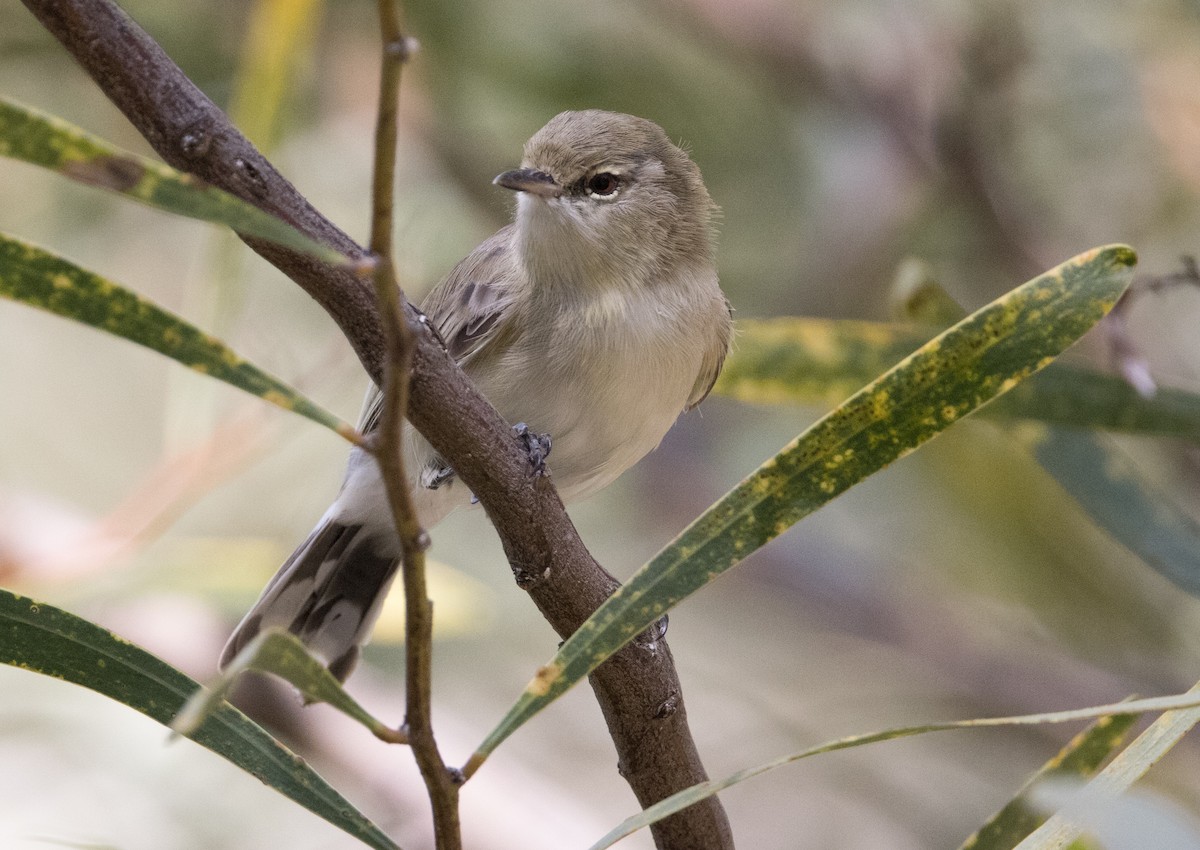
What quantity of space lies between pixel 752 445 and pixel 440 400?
3.10 meters

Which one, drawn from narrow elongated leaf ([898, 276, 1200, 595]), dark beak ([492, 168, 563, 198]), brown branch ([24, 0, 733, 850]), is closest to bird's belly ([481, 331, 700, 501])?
dark beak ([492, 168, 563, 198])

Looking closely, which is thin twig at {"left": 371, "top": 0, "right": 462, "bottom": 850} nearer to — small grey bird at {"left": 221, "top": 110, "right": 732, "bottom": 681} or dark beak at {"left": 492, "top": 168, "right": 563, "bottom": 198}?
small grey bird at {"left": 221, "top": 110, "right": 732, "bottom": 681}

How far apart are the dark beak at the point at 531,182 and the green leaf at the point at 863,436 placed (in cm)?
140

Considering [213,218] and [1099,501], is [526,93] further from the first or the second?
[213,218]

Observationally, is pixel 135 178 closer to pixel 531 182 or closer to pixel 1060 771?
pixel 1060 771

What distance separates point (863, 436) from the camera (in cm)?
126

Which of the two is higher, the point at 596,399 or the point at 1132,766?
the point at 596,399

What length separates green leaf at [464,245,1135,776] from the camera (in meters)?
1.22

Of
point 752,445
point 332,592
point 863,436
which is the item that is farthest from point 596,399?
point 752,445

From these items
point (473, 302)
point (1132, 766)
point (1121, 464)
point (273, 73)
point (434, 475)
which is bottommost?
point (1132, 766)

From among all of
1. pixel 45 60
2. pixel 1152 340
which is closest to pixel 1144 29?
pixel 1152 340

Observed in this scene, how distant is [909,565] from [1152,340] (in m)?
1.02

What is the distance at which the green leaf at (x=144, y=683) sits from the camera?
4.15 feet

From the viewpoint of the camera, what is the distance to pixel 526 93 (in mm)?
4312
